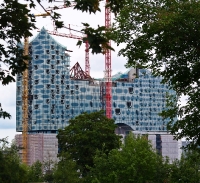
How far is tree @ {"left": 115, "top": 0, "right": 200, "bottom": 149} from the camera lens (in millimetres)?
→ 26859

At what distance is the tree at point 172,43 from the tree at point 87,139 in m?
41.1

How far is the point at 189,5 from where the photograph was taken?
27.2m

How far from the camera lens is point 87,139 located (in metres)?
71.5

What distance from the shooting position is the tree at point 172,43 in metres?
26.9

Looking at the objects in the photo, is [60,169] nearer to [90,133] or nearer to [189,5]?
[90,133]

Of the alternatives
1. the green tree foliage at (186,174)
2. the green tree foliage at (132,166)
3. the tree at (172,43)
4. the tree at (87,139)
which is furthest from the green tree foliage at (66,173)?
the tree at (172,43)

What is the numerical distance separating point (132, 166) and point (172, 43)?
1043 inches

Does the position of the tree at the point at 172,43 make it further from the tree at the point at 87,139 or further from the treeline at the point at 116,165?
the tree at the point at 87,139

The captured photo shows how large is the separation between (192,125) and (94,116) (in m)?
47.6

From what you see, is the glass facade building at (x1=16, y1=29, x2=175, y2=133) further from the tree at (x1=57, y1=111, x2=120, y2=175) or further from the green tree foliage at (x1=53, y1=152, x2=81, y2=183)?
the green tree foliage at (x1=53, y1=152, x2=81, y2=183)

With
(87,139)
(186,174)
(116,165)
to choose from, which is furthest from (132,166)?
(87,139)

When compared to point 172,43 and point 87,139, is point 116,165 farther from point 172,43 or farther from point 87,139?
point 172,43

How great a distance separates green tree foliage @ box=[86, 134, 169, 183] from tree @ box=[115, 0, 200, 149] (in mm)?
22916

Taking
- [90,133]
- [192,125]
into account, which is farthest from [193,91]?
[90,133]
